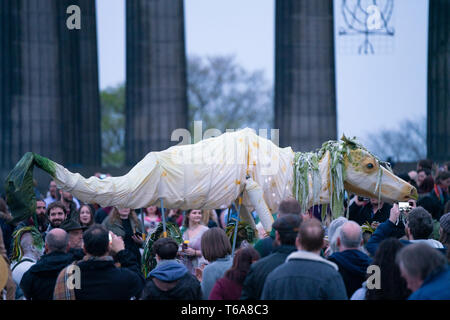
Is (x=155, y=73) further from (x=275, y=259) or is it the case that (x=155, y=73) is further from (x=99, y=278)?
(x=275, y=259)

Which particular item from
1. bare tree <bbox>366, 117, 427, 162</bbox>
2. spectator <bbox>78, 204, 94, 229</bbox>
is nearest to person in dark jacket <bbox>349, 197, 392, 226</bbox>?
spectator <bbox>78, 204, 94, 229</bbox>

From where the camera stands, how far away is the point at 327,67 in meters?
32.5

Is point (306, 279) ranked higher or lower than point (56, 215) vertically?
→ higher

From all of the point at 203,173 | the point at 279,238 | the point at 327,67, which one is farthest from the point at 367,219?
the point at 327,67

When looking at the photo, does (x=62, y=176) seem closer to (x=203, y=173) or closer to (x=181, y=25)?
(x=203, y=173)

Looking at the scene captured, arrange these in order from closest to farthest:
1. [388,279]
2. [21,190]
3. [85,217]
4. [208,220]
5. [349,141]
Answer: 1. [388,279]
2. [21,190]
3. [349,141]
4. [85,217]
5. [208,220]

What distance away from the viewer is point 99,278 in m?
9.98

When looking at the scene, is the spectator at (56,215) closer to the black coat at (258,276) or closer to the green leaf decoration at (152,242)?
the green leaf decoration at (152,242)

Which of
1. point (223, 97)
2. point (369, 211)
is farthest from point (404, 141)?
point (369, 211)

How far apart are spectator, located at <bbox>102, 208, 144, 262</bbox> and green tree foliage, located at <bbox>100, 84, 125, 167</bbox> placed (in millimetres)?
65272

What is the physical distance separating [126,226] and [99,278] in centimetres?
683

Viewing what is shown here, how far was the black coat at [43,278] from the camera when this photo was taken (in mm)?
10375

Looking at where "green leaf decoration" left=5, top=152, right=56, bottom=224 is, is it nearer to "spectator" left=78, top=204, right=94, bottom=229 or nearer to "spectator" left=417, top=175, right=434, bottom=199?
"spectator" left=78, top=204, right=94, bottom=229
